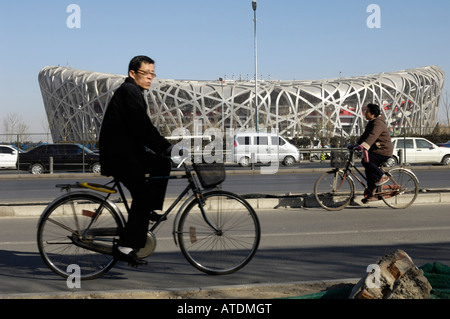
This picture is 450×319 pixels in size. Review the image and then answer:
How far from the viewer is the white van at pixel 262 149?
27.9m

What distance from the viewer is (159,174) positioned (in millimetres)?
4379

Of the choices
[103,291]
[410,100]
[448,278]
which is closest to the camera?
[448,278]

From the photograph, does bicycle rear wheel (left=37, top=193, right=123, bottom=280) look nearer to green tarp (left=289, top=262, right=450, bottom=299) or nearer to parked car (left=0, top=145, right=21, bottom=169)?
green tarp (left=289, top=262, right=450, bottom=299)

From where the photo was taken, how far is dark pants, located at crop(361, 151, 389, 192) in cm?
860

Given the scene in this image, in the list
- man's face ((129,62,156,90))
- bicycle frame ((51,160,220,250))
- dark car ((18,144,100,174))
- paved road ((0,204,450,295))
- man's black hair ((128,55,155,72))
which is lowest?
dark car ((18,144,100,174))

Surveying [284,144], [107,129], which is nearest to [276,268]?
[107,129]

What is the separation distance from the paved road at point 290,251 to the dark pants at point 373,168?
1.75 feet

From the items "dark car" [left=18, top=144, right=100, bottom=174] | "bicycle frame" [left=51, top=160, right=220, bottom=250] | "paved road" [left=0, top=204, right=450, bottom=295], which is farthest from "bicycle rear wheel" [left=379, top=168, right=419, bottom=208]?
"dark car" [left=18, top=144, right=100, bottom=174]

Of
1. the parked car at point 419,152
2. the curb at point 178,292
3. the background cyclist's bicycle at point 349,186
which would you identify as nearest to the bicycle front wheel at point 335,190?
the background cyclist's bicycle at point 349,186

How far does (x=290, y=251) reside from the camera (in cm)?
557

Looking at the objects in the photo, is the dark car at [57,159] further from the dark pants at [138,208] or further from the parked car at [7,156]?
the dark pants at [138,208]

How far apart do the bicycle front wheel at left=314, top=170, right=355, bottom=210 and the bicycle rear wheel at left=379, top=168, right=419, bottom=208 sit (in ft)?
1.79
